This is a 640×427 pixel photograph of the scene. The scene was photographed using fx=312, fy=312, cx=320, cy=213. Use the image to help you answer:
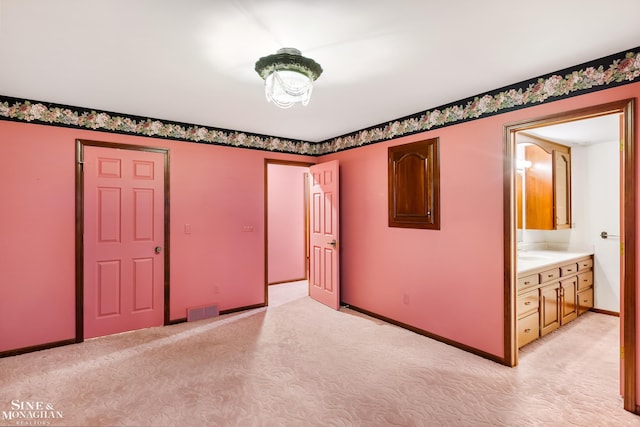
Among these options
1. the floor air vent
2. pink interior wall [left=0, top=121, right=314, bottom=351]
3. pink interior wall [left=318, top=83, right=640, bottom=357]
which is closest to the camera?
pink interior wall [left=318, top=83, right=640, bottom=357]

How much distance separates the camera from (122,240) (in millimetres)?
3531

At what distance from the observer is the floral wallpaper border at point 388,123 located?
226 cm

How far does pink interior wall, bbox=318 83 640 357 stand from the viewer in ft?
9.37

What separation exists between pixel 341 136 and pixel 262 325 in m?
2.81

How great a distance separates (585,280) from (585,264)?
0.21 metres

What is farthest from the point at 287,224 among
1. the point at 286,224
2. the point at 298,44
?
the point at 298,44

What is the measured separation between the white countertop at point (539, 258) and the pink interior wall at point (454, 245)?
46cm

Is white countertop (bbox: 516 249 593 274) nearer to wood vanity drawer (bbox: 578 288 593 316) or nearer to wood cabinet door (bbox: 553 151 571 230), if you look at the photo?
wood cabinet door (bbox: 553 151 571 230)

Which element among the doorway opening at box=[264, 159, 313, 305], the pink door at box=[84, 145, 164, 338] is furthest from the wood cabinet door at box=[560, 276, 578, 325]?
the pink door at box=[84, 145, 164, 338]

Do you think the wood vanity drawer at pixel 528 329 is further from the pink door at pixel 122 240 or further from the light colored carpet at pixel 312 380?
Result: the pink door at pixel 122 240

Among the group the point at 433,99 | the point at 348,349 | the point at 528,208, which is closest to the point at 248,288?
the point at 348,349

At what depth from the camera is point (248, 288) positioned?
4.40 m

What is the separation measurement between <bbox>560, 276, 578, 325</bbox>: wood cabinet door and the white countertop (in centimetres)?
28

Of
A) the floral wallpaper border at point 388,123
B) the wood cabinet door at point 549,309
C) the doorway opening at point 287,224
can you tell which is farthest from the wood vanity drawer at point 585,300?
the doorway opening at point 287,224
